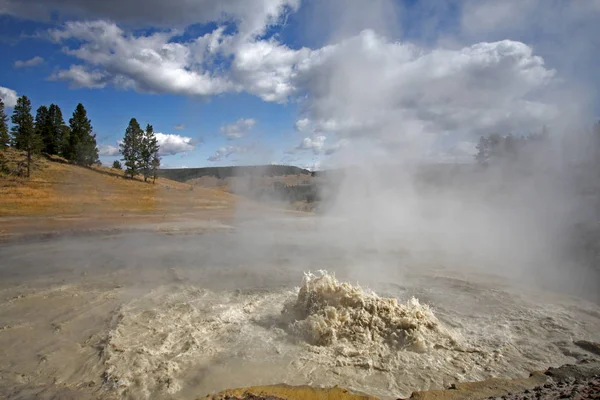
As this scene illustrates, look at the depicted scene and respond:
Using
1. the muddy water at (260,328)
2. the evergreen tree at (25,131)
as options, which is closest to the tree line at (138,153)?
the evergreen tree at (25,131)

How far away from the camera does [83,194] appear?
85.0 feet

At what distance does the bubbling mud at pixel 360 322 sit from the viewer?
5074 millimetres

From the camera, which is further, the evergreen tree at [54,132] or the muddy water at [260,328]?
the evergreen tree at [54,132]

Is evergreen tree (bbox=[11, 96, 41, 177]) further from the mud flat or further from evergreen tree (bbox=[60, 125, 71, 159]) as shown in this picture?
the mud flat

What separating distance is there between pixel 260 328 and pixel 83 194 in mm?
25309

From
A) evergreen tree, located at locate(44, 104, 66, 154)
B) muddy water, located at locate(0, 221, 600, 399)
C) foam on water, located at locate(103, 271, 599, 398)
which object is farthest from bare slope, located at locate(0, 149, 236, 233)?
foam on water, located at locate(103, 271, 599, 398)

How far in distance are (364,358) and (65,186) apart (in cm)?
2881

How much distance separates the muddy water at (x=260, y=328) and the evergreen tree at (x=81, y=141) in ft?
104

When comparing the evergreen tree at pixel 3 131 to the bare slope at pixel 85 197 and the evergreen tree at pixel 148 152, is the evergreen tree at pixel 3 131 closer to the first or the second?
the bare slope at pixel 85 197

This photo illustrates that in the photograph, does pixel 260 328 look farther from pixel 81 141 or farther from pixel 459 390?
pixel 81 141

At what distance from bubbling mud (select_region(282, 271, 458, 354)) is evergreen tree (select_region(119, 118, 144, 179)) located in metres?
35.7

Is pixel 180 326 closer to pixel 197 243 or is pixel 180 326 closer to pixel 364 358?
pixel 364 358

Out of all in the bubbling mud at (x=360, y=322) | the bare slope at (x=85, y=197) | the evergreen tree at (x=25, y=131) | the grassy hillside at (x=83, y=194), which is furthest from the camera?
the evergreen tree at (x=25, y=131)

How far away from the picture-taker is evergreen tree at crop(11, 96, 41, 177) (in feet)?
89.8
